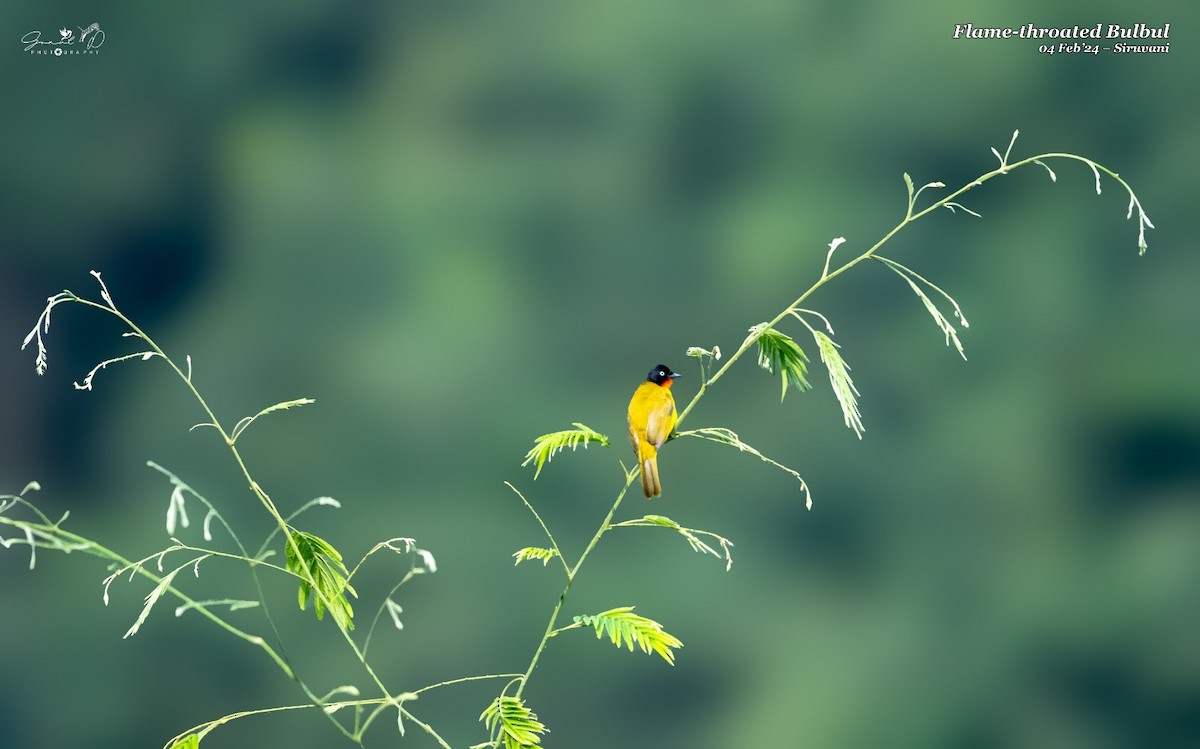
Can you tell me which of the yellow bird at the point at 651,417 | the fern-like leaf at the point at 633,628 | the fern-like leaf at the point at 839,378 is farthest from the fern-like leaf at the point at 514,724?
the yellow bird at the point at 651,417

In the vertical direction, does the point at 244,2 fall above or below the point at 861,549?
above

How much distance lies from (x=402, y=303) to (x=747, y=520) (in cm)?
111

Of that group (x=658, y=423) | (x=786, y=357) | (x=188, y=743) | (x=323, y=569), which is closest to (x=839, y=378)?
(x=786, y=357)

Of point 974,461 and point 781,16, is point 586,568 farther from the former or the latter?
point 781,16

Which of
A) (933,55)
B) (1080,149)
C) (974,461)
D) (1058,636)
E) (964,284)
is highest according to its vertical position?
(933,55)

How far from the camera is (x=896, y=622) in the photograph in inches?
128

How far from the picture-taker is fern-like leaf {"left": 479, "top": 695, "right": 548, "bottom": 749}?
0.96 meters

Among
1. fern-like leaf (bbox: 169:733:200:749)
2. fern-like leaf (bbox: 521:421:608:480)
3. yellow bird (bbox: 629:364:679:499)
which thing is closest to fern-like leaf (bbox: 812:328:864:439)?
fern-like leaf (bbox: 521:421:608:480)

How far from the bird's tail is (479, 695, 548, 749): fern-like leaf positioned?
96cm

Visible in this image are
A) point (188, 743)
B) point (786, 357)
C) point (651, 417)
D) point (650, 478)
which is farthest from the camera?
point (650, 478)

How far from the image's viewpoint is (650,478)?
6.60 feet

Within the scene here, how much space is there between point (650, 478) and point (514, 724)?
3.46 ft

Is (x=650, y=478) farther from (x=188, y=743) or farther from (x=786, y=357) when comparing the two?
(x=188, y=743)

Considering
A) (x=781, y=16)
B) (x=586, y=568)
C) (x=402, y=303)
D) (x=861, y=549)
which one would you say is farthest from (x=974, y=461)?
(x=402, y=303)
